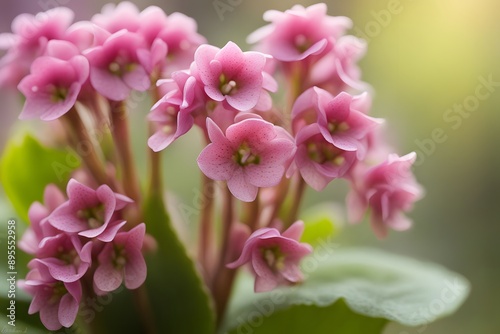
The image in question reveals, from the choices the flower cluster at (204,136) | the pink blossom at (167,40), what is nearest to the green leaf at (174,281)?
the flower cluster at (204,136)

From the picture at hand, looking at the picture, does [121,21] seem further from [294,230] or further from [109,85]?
[294,230]

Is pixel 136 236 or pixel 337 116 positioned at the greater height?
pixel 337 116

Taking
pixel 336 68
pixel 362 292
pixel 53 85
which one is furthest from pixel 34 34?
pixel 362 292

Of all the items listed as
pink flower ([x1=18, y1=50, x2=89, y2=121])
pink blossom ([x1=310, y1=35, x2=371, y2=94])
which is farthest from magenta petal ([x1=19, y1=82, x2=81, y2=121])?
pink blossom ([x1=310, y1=35, x2=371, y2=94])

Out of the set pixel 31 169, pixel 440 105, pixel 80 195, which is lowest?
pixel 440 105

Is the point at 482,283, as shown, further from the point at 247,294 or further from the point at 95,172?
the point at 95,172
